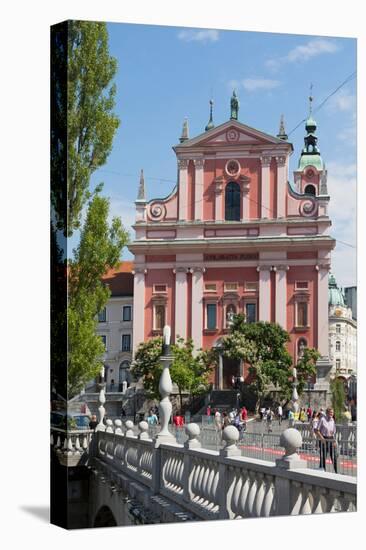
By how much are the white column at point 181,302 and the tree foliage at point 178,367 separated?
0.50 ft

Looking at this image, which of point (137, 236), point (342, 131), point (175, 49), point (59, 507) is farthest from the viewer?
point (137, 236)

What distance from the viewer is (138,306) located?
14023mm

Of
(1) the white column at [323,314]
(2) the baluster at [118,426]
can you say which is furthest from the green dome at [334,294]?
(2) the baluster at [118,426]

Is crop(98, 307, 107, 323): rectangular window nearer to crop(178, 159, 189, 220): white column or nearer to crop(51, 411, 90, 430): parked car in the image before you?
crop(51, 411, 90, 430): parked car

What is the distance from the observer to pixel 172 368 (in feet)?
48.7

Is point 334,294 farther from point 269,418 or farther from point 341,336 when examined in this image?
point 269,418

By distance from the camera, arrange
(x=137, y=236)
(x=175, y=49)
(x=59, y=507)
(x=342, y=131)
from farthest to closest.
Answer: (x=137, y=236), (x=342, y=131), (x=175, y=49), (x=59, y=507)

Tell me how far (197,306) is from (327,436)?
3839 mm

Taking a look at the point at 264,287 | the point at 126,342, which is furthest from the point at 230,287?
the point at 126,342

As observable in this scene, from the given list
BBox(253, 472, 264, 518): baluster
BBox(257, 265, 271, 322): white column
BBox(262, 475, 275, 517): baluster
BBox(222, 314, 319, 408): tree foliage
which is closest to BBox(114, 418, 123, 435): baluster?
BBox(222, 314, 319, 408): tree foliage

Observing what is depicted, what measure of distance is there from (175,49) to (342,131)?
237 centimetres

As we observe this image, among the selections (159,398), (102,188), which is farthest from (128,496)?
(102,188)

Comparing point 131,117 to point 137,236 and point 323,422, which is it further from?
point 323,422

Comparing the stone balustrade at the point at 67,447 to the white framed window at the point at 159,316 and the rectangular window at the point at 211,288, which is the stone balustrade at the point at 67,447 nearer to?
the white framed window at the point at 159,316
